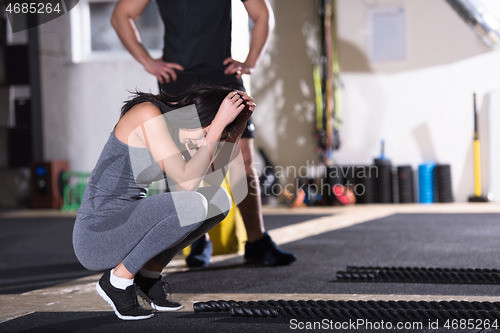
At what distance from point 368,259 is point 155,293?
1209mm

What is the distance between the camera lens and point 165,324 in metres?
1.42

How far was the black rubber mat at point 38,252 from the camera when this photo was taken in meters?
2.20

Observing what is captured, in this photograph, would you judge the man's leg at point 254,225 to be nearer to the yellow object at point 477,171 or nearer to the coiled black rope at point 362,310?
the coiled black rope at point 362,310

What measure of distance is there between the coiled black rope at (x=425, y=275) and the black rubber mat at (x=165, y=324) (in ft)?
1.88

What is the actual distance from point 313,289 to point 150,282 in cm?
59

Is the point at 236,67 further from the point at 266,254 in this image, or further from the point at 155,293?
the point at 155,293

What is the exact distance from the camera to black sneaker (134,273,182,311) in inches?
61.6

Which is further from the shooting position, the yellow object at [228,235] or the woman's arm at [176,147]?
the yellow object at [228,235]

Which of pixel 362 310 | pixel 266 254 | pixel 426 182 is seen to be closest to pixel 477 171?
pixel 426 182

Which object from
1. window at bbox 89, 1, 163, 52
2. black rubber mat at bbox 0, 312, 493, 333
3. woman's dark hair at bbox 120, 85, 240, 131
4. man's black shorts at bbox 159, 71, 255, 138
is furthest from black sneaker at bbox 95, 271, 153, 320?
window at bbox 89, 1, 163, 52

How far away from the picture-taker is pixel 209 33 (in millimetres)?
2273

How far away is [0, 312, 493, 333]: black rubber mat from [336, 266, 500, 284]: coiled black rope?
1.88ft

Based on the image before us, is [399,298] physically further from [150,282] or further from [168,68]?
[168,68]

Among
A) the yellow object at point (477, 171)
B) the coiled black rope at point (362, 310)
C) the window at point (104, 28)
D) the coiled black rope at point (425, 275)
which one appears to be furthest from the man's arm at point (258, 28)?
the window at point (104, 28)
